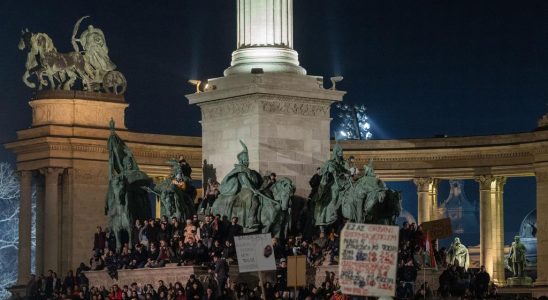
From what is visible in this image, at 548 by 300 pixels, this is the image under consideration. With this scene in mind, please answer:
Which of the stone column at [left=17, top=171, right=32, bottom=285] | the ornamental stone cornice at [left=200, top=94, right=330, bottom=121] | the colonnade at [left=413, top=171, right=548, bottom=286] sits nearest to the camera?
the ornamental stone cornice at [left=200, top=94, right=330, bottom=121]

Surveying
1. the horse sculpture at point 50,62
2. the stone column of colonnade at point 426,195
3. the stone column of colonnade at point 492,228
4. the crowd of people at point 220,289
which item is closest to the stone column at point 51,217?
the horse sculpture at point 50,62

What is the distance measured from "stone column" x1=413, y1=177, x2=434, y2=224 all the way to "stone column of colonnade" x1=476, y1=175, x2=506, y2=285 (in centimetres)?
275

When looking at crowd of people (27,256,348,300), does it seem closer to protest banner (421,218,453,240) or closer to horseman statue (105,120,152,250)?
protest banner (421,218,453,240)

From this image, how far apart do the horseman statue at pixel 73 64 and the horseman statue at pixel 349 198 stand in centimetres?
3443

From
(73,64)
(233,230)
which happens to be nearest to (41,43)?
(73,64)

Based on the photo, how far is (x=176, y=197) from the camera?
62.8 meters

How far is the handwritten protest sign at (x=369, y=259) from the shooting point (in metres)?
39.4

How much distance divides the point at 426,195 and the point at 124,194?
3497 centimetres

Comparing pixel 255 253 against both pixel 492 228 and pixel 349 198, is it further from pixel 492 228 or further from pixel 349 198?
pixel 492 228

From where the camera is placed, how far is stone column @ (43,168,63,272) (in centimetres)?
9225

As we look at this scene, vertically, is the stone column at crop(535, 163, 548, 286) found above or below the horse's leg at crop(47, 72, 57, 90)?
below

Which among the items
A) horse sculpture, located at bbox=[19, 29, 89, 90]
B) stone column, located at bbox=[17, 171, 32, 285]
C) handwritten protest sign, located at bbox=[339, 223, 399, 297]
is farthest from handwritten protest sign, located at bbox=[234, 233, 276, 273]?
horse sculpture, located at bbox=[19, 29, 89, 90]

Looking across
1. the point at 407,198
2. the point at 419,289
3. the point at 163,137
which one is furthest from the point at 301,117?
the point at 407,198

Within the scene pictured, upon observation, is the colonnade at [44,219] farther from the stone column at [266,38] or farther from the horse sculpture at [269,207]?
the horse sculpture at [269,207]
